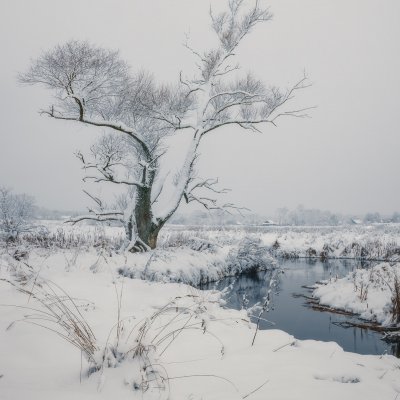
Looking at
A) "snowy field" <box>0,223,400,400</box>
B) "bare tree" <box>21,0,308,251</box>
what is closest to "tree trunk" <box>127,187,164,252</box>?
"bare tree" <box>21,0,308,251</box>

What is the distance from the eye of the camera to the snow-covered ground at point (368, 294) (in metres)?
6.26

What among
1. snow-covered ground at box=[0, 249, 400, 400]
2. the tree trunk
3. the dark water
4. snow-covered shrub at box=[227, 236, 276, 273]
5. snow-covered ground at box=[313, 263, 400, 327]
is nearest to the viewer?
snow-covered ground at box=[0, 249, 400, 400]

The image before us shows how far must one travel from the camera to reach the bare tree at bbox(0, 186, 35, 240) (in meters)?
11.9

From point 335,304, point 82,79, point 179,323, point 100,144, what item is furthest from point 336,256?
point 179,323

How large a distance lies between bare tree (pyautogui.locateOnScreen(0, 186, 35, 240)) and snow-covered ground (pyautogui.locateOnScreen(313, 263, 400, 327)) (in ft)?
32.9

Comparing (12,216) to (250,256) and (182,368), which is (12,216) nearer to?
(250,256)

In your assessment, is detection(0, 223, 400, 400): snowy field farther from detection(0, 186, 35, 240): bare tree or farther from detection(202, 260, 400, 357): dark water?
detection(0, 186, 35, 240): bare tree

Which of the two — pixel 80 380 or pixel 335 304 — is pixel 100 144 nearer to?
pixel 335 304

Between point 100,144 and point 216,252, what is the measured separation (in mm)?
6104

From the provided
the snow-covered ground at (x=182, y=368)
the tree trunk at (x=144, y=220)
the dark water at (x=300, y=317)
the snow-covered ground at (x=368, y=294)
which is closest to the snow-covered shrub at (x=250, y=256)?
the dark water at (x=300, y=317)

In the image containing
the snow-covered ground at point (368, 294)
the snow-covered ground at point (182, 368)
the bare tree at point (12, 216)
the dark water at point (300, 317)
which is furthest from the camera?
the bare tree at point (12, 216)

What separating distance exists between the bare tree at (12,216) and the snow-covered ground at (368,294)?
395 inches

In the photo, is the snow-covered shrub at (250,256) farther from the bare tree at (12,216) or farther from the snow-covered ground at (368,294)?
the bare tree at (12,216)

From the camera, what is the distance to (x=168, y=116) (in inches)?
446
